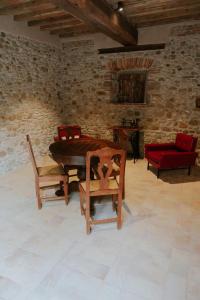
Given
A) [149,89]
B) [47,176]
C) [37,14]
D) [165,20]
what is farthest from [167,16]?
[47,176]

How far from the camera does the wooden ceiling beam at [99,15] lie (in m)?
2.56

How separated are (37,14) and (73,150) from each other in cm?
269

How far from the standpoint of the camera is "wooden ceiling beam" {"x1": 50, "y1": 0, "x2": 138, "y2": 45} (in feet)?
8.41

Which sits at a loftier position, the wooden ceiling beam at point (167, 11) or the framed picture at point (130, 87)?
the wooden ceiling beam at point (167, 11)

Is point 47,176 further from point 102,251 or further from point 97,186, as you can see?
point 102,251

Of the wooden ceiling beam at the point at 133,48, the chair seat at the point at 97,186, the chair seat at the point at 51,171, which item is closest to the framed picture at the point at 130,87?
the wooden ceiling beam at the point at 133,48

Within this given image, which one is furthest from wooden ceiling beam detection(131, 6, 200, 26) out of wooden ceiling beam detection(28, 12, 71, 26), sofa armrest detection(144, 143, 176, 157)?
sofa armrest detection(144, 143, 176, 157)

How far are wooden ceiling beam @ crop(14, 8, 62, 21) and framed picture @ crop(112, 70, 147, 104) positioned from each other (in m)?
2.21

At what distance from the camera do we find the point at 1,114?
420 centimetres

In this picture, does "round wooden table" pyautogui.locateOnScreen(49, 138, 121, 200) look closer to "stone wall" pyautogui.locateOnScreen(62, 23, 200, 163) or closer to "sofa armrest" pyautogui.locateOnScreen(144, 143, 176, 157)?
"sofa armrest" pyautogui.locateOnScreen(144, 143, 176, 157)

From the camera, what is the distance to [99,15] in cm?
298

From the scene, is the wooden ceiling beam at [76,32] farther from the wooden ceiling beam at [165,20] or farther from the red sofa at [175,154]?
the red sofa at [175,154]

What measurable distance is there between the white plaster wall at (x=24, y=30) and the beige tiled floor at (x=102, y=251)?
3.11 m

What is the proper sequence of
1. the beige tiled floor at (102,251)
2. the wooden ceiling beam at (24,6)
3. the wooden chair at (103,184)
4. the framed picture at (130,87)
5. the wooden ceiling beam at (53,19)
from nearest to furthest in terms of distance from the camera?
the beige tiled floor at (102,251) < the wooden chair at (103,184) < the wooden ceiling beam at (24,6) < the wooden ceiling beam at (53,19) < the framed picture at (130,87)
